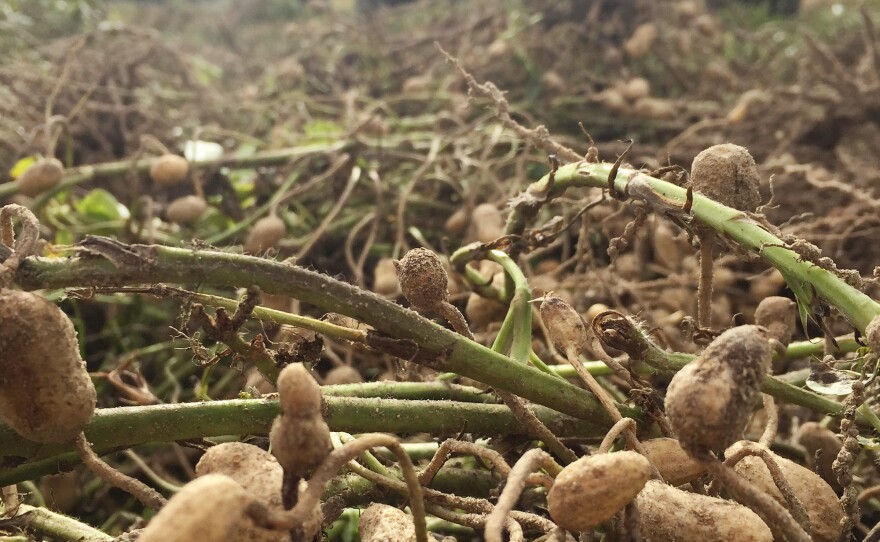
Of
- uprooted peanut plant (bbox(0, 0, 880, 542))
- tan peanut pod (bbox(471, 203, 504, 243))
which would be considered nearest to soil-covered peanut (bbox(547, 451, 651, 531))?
uprooted peanut plant (bbox(0, 0, 880, 542))

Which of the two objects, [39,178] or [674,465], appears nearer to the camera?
[674,465]

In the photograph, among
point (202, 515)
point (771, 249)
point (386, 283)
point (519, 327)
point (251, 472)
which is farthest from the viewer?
point (386, 283)

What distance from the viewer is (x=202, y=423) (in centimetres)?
53

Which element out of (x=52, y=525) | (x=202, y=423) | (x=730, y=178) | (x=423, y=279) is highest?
(x=730, y=178)

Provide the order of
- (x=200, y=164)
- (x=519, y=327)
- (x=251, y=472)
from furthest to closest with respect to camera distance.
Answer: (x=200, y=164) → (x=519, y=327) → (x=251, y=472)

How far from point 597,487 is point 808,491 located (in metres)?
0.24

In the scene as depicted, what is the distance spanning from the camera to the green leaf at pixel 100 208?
3.99 feet

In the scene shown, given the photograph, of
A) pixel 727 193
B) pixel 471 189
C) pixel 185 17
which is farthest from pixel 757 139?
pixel 185 17

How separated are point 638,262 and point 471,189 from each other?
29cm

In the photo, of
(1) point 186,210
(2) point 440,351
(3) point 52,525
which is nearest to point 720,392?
(2) point 440,351

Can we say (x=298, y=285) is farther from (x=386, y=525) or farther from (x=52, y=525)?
(x=52, y=525)

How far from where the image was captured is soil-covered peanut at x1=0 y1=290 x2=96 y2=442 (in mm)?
423

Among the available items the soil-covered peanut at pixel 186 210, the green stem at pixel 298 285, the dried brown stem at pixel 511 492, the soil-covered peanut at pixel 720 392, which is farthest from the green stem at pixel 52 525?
the soil-covered peanut at pixel 186 210

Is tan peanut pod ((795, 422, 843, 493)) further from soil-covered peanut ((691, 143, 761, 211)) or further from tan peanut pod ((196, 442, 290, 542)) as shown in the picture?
tan peanut pod ((196, 442, 290, 542))
